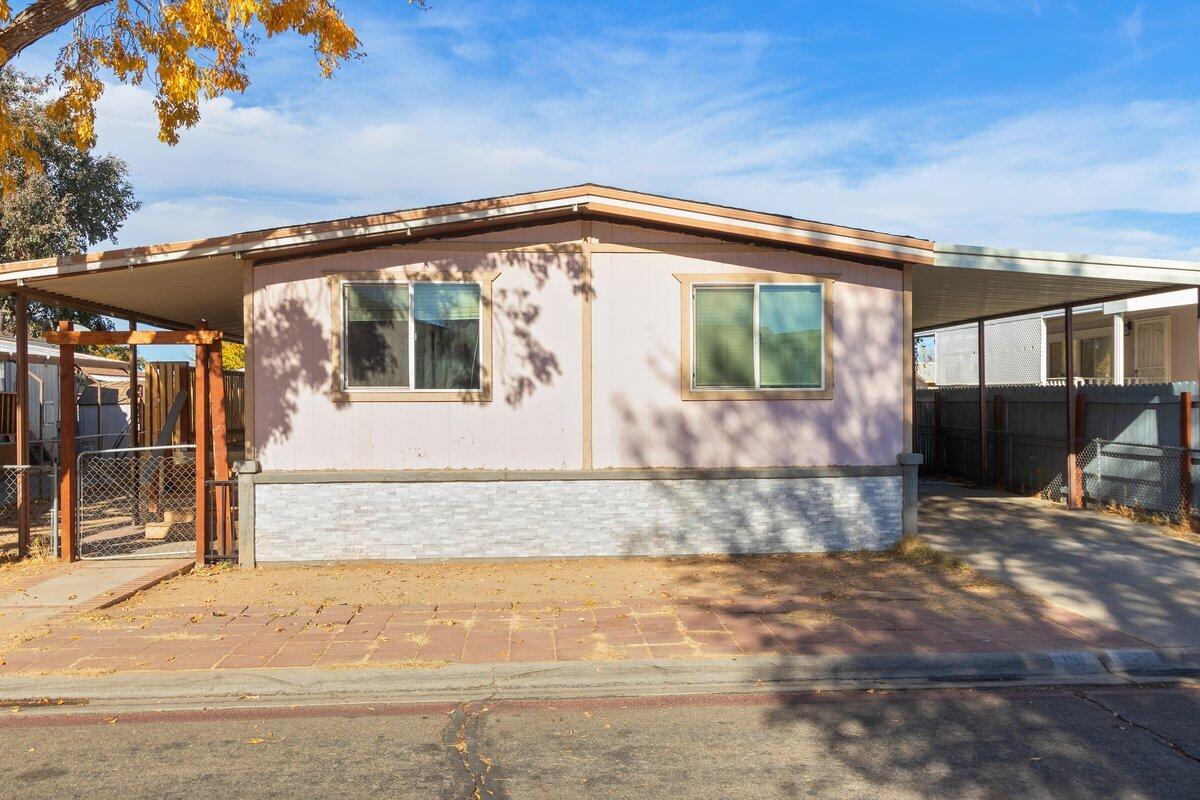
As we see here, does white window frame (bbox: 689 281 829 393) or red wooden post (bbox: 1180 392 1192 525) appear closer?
white window frame (bbox: 689 281 829 393)

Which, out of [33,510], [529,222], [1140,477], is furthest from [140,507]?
[1140,477]

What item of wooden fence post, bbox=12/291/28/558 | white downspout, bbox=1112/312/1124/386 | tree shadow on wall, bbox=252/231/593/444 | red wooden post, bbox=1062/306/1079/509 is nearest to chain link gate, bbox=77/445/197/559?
wooden fence post, bbox=12/291/28/558

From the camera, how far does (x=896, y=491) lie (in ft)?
32.1

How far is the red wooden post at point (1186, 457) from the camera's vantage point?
1083 cm

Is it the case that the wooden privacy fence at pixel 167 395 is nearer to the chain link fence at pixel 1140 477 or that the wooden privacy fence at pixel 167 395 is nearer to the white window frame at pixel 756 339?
the white window frame at pixel 756 339

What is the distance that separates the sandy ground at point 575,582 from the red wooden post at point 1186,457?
14.0ft

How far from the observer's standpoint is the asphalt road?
4281 mm

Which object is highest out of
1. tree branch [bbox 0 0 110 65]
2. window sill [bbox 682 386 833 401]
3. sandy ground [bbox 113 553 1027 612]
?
tree branch [bbox 0 0 110 65]

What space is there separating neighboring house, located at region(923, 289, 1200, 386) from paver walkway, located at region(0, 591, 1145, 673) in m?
12.4

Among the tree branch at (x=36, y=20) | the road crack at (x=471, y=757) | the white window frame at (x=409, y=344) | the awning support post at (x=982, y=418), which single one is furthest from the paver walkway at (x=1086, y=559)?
the tree branch at (x=36, y=20)

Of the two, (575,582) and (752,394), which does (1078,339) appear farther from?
(575,582)

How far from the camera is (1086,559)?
30.6 ft

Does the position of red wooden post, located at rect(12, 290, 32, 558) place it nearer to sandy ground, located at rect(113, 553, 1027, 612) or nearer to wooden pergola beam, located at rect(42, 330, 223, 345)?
wooden pergola beam, located at rect(42, 330, 223, 345)

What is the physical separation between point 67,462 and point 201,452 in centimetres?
145
